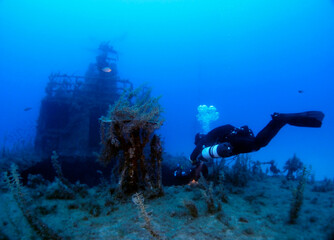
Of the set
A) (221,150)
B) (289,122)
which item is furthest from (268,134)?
(221,150)

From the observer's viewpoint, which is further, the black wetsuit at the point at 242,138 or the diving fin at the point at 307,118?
the black wetsuit at the point at 242,138

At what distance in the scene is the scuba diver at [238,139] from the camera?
16.8ft

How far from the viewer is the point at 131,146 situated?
4660mm

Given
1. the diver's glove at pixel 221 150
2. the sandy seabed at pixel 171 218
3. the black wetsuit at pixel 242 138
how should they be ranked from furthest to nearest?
the black wetsuit at pixel 242 138, the diver's glove at pixel 221 150, the sandy seabed at pixel 171 218

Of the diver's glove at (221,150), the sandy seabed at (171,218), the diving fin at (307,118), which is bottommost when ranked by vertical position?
the sandy seabed at (171,218)

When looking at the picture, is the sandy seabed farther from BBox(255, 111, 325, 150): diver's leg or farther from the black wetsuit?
BBox(255, 111, 325, 150): diver's leg

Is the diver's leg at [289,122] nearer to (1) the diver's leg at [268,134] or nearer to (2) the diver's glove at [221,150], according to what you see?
(1) the diver's leg at [268,134]

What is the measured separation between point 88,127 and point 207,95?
374 feet

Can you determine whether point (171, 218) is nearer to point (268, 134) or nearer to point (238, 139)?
point (238, 139)

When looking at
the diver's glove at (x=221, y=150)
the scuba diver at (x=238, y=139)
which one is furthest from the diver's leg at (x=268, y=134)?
the diver's glove at (x=221, y=150)

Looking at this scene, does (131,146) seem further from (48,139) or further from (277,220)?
(48,139)

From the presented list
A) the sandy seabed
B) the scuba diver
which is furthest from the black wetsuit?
the sandy seabed

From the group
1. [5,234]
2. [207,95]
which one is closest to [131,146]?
[5,234]

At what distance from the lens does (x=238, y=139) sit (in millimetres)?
5582
